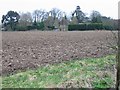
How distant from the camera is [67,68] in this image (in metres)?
9.50

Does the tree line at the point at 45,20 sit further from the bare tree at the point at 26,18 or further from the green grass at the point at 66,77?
the green grass at the point at 66,77

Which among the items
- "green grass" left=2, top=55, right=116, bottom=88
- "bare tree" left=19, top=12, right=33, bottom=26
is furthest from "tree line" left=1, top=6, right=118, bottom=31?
"green grass" left=2, top=55, right=116, bottom=88

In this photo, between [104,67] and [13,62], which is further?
[13,62]

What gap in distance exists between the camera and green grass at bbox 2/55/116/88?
7.60m

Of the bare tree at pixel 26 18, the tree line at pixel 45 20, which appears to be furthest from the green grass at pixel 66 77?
the bare tree at pixel 26 18

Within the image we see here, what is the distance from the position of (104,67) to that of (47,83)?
263cm

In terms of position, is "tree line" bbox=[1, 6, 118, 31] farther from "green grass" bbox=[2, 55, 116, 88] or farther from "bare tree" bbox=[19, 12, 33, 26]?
"green grass" bbox=[2, 55, 116, 88]

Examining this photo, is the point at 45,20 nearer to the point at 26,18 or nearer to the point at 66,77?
the point at 26,18

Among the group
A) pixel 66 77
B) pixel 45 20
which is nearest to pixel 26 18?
pixel 45 20

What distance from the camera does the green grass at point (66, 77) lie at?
24.9ft

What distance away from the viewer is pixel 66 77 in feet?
27.1

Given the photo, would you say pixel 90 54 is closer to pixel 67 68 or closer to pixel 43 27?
pixel 67 68

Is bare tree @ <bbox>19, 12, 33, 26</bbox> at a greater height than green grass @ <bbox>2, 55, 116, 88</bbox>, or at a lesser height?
greater

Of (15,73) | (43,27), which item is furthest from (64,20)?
(15,73)
